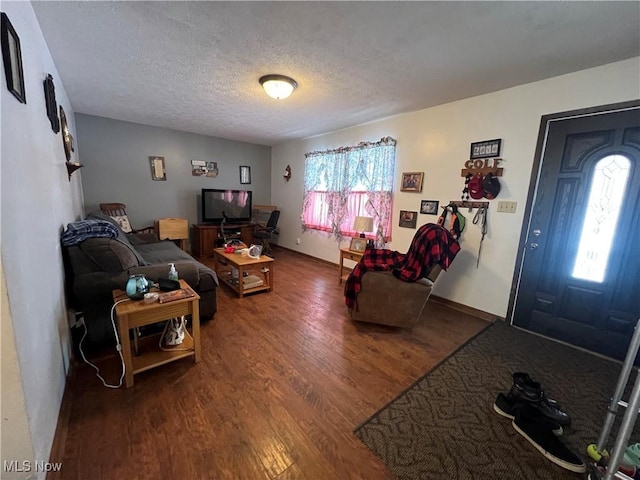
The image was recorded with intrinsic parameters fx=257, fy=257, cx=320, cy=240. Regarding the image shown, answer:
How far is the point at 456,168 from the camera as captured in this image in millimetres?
2881

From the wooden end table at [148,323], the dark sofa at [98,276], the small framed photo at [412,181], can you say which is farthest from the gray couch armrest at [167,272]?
the small framed photo at [412,181]

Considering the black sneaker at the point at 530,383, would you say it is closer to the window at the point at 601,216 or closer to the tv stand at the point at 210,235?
the window at the point at 601,216

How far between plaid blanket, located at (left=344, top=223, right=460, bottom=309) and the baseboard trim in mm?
899

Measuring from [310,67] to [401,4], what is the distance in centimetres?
90

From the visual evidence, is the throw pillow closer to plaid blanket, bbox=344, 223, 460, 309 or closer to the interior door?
plaid blanket, bbox=344, 223, 460, 309

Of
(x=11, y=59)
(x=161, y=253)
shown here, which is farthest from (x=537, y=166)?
(x=161, y=253)

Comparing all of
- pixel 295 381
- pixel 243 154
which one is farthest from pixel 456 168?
pixel 243 154

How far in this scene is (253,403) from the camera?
59.8 inches

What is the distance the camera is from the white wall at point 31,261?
3.01 feet

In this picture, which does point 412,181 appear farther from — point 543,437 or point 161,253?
point 161,253

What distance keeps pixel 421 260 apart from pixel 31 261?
8.06ft

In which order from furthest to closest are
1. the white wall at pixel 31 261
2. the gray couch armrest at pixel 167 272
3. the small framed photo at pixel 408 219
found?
the small framed photo at pixel 408 219
the gray couch armrest at pixel 167 272
the white wall at pixel 31 261

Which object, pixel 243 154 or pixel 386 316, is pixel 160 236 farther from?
pixel 386 316

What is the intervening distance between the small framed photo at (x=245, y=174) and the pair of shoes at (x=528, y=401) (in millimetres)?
5231
